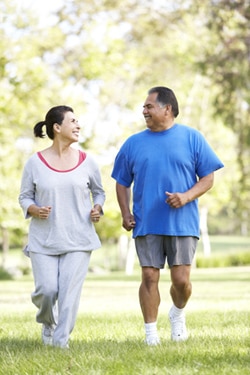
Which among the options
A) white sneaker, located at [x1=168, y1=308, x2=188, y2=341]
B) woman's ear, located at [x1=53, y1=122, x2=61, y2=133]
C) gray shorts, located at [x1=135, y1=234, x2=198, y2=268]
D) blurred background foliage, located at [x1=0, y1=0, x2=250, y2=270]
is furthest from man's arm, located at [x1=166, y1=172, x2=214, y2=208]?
blurred background foliage, located at [x1=0, y1=0, x2=250, y2=270]

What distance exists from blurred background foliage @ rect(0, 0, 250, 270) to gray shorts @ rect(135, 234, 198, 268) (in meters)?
18.0

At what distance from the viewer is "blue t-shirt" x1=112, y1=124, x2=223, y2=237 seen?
27.1 ft

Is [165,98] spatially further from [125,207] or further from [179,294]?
[179,294]

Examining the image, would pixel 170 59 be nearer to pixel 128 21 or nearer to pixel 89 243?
pixel 128 21

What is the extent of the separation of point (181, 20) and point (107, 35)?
644 cm

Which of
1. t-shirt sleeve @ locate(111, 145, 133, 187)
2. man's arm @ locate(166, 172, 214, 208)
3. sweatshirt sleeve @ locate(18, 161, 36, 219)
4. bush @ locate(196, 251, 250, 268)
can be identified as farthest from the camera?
bush @ locate(196, 251, 250, 268)

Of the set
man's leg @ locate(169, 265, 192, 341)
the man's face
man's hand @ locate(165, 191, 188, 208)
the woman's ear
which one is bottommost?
man's leg @ locate(169, 265, 192, 341)

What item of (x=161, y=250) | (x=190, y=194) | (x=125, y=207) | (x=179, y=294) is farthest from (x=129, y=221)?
(x=179, y=294)

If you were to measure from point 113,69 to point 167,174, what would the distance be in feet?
76.4

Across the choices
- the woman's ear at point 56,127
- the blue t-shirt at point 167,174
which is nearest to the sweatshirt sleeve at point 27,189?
the woman's ear at point 56,127

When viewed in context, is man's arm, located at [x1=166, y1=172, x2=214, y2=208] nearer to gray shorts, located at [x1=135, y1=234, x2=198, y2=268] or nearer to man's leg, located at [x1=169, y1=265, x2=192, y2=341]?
gray shorts, located at [x1=135, y1=234, x2=198, y2=268]

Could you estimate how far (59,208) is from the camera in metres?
8.38

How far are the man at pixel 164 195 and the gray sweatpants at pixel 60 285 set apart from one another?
55 cm

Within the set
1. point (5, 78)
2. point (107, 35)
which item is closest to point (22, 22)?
point (5, 78)
